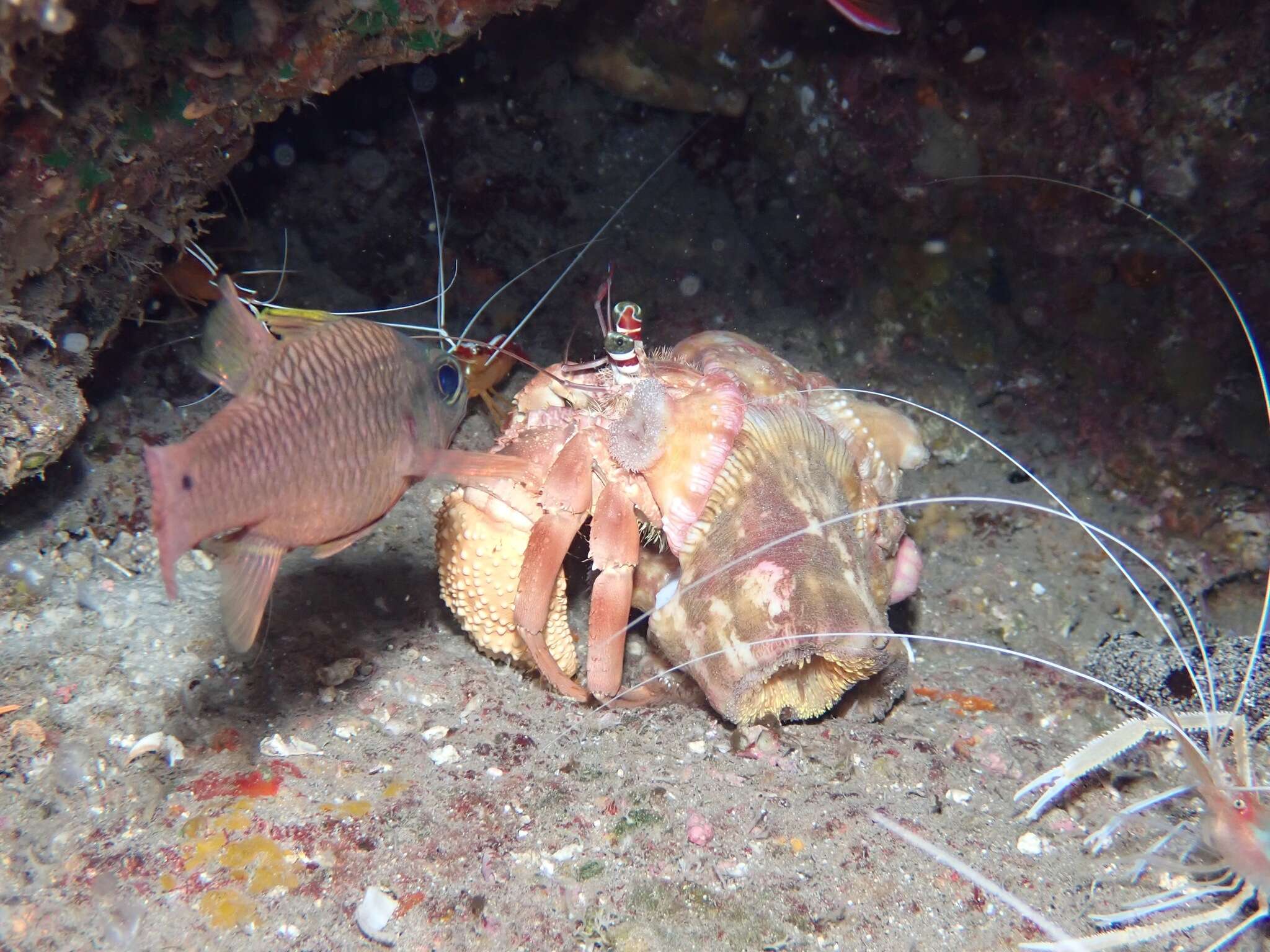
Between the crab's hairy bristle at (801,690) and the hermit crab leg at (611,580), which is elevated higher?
the hermit crab leg at (611,580)

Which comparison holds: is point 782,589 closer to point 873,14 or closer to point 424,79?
point 873,14

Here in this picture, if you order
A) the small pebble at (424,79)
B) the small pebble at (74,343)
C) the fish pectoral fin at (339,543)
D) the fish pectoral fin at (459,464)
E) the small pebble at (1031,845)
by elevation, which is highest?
the small pebble at (424,79)

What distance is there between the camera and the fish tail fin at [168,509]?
159 centimetres

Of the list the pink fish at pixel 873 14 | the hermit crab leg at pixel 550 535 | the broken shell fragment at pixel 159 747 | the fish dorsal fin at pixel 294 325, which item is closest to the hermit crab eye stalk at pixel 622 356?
the hermit crab leg at pixel 550 535

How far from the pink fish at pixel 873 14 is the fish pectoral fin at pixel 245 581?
3.72m

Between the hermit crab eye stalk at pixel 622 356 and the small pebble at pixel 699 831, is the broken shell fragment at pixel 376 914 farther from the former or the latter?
the hermit crab eye stalk at pixel 622 356

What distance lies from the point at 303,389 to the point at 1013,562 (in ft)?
13.6

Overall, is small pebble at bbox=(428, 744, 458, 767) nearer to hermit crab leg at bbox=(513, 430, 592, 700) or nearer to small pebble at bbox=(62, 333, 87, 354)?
hermit crab leg at bbox=(513, 430, 592, 700)

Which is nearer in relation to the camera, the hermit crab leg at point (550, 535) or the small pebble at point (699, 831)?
the small pebble at point (699, 831)

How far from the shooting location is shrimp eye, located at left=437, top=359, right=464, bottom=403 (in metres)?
2.54

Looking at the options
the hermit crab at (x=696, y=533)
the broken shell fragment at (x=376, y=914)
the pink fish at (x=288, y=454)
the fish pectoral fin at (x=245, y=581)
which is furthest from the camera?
the hermit crab at (x=696, y=533)

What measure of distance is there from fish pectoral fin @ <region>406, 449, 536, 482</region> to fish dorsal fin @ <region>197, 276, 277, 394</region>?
0.55 metres

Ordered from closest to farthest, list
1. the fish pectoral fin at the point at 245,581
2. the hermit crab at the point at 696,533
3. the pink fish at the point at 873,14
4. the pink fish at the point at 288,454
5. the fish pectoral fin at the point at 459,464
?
the pink fish at the point at 288,454 → the fish pectoral fin at the point at 245,581 → the fish pectoral fin at the point at 459,464 → the hermit crab at the point at 696,533 → the pink fish at the point at 873,14

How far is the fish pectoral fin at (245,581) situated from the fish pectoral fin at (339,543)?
0.17 meters
